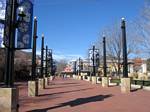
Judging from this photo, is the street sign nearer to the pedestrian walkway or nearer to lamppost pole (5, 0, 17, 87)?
lamppost pole (5, 0, 17, 87)

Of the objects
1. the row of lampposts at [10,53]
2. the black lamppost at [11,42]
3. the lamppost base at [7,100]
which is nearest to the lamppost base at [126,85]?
the row of lampposts at [10,53]

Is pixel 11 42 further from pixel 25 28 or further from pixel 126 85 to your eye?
pixel 126 85

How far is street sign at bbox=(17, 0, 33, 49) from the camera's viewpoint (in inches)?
699

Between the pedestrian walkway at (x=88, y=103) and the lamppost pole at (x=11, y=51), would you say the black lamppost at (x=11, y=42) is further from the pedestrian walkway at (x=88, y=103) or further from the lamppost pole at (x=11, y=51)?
the pedestrian walkway at (x=88, y=103)

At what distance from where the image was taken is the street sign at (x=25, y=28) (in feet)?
58.3

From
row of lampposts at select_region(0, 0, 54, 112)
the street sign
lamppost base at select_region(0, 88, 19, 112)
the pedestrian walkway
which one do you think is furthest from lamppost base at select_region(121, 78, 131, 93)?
lamppost base at select_region(0, 88, 19, 112)

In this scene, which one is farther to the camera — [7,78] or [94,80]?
[94,80]

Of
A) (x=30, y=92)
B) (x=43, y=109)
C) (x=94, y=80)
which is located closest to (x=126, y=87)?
(x=30, y=92)

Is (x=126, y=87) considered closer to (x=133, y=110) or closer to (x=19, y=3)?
(x=133, y=110)

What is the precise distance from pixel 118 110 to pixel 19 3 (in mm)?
6782

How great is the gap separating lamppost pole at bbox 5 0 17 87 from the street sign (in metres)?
0.99

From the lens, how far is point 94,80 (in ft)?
198

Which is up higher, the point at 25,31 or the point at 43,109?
the point at 25,31

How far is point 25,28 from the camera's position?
18.3m
